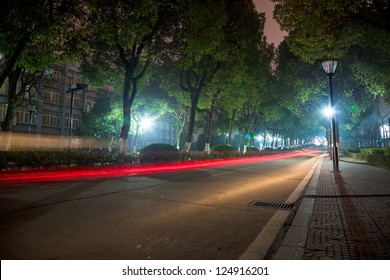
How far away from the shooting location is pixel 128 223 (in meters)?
5.14

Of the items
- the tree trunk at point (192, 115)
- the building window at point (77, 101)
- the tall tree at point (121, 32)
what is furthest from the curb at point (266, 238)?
the building window at point (77, 101)

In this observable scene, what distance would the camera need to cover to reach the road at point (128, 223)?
12.2 ft

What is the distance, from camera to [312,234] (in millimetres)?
4305

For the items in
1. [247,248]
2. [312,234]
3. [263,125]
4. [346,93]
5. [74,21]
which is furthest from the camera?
[263,125]

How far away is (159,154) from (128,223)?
16.7 metres

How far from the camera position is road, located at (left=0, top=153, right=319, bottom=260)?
3.72 m

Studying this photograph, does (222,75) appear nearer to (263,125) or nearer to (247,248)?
(247,248)

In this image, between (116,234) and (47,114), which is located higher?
(47,114)

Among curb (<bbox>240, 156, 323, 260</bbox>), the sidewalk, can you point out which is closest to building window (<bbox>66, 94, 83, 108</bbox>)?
the sidewalk

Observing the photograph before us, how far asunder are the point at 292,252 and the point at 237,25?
2295 cm

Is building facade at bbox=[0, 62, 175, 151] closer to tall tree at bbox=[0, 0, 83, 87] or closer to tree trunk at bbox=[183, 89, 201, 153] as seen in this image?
tree trunk at bbox=[183, 89, 201, 153]

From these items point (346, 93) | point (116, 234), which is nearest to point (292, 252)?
point (116, 234)

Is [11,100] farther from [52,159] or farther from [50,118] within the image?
[50,118]

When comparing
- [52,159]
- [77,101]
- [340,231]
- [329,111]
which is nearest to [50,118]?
[77,101]
